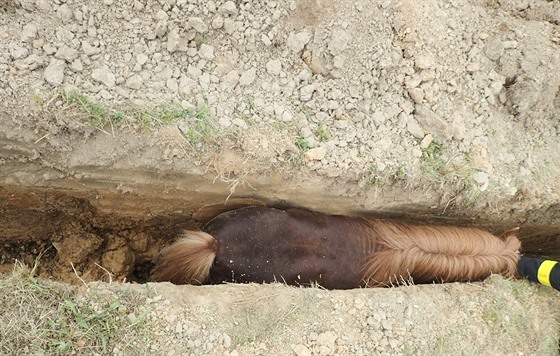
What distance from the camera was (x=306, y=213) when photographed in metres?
4.34

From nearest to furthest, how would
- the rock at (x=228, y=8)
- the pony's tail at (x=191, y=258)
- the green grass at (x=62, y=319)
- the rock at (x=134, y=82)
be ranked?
the green grass at (x=62, y=319) < the rock at (x=134, y=82) < the rock at (x=228, y=8) < the pony's tail at (x=191, y=258)

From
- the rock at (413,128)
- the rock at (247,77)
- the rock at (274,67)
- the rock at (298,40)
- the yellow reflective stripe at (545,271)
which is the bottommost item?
the yellow reflective stripe at (545,271)

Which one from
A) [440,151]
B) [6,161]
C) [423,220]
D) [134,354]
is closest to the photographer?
[134,354]

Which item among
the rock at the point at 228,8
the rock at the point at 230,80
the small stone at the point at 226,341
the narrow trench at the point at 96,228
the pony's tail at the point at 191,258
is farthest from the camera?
the narrow trench at the point at 96,228

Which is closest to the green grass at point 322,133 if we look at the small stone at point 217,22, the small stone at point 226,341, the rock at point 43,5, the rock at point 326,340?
the small stone at point 217,22

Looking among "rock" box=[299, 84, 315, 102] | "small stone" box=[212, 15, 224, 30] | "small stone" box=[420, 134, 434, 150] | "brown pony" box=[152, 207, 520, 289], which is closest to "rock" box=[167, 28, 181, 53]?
"small stone" box=[212, 15, 224, 30]

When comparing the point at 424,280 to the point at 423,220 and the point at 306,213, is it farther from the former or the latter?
the point at 306,213

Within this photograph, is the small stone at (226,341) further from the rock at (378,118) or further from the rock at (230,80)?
the rock at (378,118)

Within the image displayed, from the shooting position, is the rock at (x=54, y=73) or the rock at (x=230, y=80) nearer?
the rock at (x=54, y=73)

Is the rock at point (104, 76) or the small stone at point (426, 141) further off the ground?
the rock at point (104, 76)

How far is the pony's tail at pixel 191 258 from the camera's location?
13.5 feet

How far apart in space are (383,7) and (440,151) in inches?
47.1

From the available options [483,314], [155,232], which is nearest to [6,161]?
[155,232]

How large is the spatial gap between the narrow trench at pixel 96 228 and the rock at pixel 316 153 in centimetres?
56
